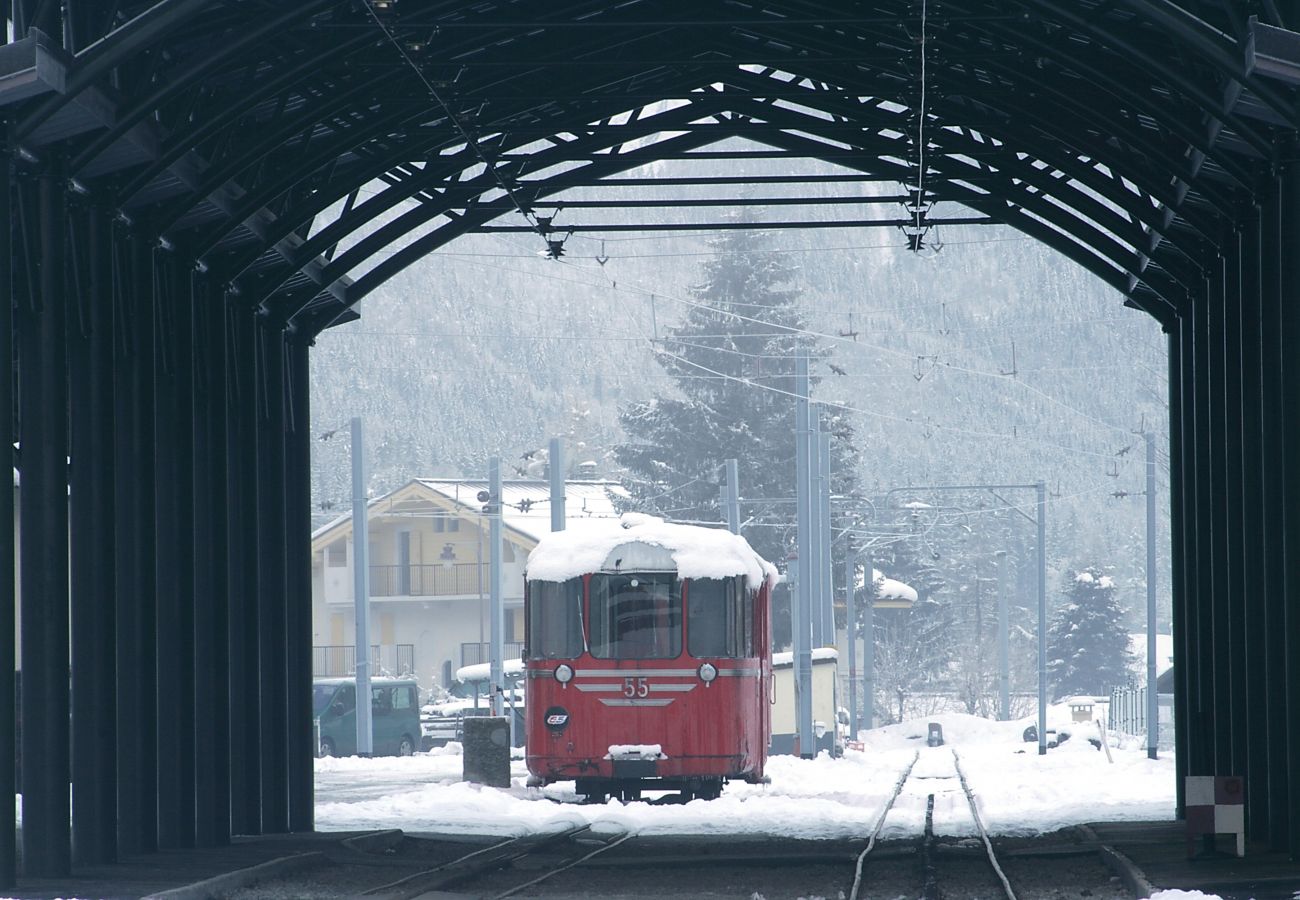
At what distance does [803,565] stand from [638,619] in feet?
56.8

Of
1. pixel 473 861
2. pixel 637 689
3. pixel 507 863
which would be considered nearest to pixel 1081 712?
pixel 637 689

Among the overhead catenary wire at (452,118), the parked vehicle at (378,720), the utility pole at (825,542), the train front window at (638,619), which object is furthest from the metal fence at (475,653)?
the overhead catenary wire at (452,118)

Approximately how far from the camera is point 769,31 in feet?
59.5

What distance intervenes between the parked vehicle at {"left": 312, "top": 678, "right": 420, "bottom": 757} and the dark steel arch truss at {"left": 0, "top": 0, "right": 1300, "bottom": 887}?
85.0ft

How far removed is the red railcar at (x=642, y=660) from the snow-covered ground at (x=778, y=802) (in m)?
0.55

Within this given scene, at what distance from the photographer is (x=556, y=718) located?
22.4 metres

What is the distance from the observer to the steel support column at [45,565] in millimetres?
13781

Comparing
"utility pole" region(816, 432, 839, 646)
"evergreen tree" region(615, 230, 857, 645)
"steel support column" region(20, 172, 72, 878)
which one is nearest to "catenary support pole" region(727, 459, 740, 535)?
"utility pole" region(816, 432, 839, 646)

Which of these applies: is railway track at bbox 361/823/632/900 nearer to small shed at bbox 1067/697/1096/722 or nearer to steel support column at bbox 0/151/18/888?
steel support column at bbox 0/151/18/888

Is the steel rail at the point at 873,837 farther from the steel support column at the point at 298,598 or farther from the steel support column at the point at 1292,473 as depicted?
the steel support column at the point at 298,598

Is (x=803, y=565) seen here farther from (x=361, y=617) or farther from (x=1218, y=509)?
(x=1218, y=509)

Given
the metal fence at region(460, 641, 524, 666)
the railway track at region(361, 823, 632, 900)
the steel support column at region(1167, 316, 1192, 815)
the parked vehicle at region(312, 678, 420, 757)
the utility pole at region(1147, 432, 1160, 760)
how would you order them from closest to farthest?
the railway track at region(361, 823, 632, 900) → the steel support column at region(1167, 316, 1192, 815) → the utility pole at region(1147, 432, 1160, 760) → the parked vehicle at region(312, 678, 420, 757) → the metal fence at region(460, 641, 524, 666)

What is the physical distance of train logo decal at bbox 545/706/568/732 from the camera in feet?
73.5

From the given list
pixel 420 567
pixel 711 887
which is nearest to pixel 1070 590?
pixel 420 567
